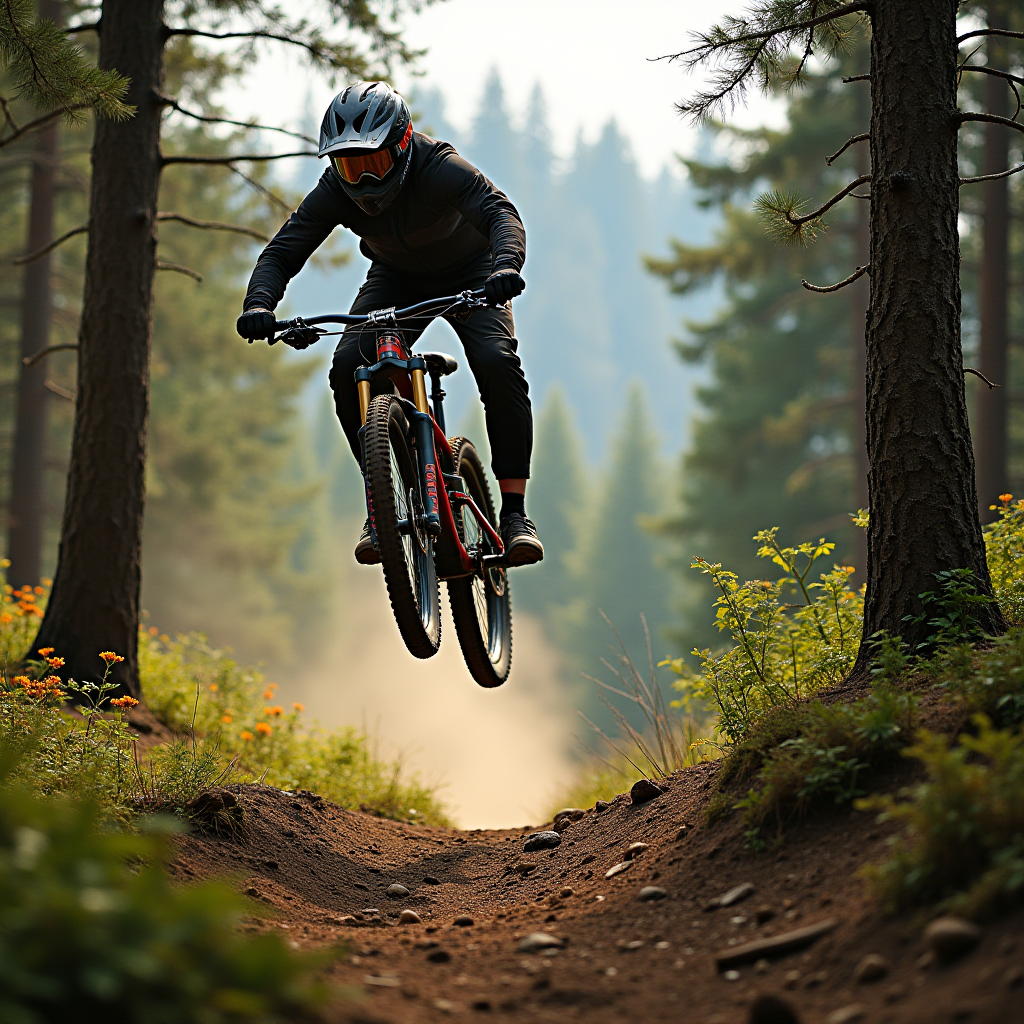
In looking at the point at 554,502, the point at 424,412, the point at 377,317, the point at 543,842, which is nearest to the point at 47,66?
the point at 377,317

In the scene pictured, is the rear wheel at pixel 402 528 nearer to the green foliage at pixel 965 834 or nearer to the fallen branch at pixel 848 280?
the fallen branch at pixel 848 280

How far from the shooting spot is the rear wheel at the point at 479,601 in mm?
5699

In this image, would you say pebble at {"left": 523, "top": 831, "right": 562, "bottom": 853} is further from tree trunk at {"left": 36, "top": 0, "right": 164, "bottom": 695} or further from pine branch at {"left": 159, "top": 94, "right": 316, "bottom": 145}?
pine branch at {"left": 159, "top": 94, "right": 316, "bottom": 145}

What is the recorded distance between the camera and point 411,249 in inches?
215

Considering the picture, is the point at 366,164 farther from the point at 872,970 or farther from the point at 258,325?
the point at 872,970

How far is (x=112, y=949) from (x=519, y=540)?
389 centimetres

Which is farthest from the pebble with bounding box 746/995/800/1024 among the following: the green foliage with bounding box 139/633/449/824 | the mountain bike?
the green foliage with bounding box 139/633/449/824

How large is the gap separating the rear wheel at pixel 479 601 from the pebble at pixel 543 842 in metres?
0.96

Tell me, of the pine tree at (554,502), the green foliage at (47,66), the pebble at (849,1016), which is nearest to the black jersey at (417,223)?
the green foliage at (47,66)

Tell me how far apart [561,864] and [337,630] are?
45160mm

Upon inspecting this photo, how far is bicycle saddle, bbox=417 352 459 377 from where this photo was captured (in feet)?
17.5

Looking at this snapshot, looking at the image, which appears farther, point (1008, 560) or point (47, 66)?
point (1008, 560)

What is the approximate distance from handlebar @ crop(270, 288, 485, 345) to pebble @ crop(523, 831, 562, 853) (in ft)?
8.47

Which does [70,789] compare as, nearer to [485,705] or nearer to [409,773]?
[409,773]
